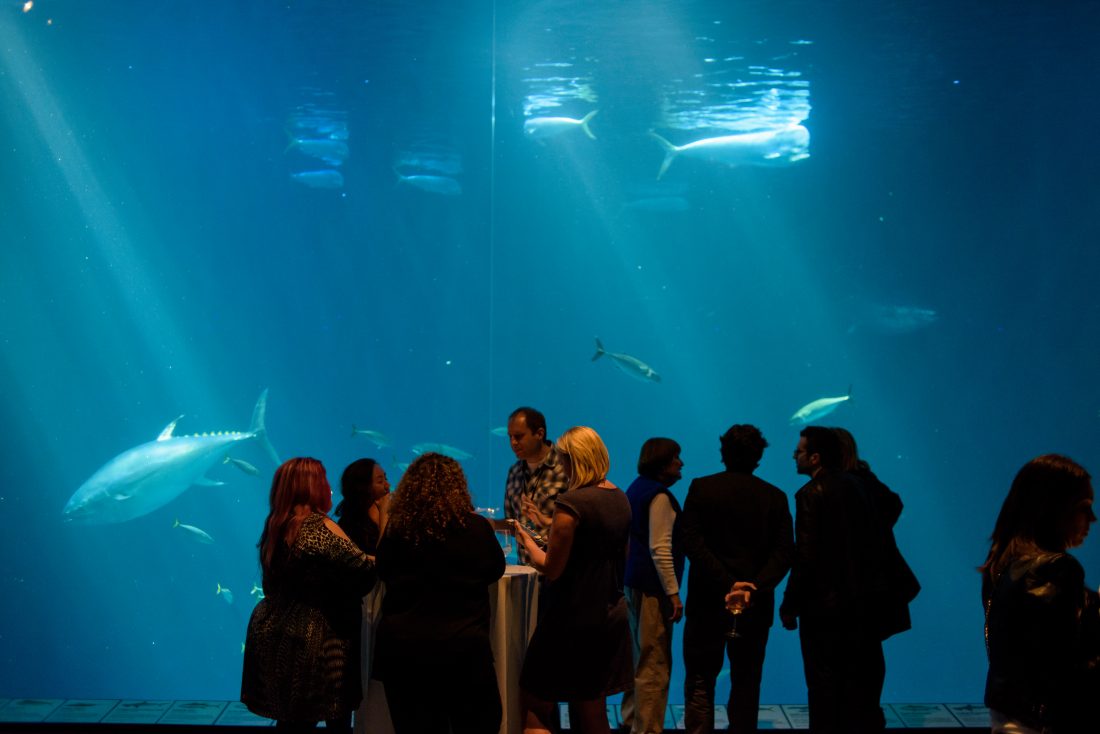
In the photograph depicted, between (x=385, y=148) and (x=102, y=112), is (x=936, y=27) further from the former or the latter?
(x=102, y=112)

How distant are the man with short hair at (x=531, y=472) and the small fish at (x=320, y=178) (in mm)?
14993

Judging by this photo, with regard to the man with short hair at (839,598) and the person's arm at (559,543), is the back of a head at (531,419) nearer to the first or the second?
the person's arm at (559,543)

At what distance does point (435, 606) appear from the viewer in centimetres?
349

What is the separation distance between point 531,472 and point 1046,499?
266cm

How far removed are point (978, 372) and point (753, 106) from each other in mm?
18342

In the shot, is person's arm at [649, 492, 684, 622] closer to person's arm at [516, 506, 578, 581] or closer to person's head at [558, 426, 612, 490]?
person's head at [558, 426, 612, 490]

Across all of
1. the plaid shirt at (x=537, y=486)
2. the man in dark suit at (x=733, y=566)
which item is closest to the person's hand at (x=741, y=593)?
the man in dark suit at (x=733, y=566)

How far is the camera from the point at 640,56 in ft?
42.1

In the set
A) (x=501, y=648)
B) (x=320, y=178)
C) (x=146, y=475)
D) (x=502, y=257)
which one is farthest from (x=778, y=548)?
(x=502, y=257)

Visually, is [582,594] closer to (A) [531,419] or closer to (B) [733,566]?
(B) [733,566]

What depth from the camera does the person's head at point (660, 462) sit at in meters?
4.83

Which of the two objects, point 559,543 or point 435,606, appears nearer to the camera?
point 435,606

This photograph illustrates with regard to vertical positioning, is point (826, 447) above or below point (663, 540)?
above

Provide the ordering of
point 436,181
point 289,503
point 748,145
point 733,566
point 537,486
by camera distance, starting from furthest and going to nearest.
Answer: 1. point 436,181
2. point 748,145
3. point 537,486
4. point 733,566
5. point 289,503
